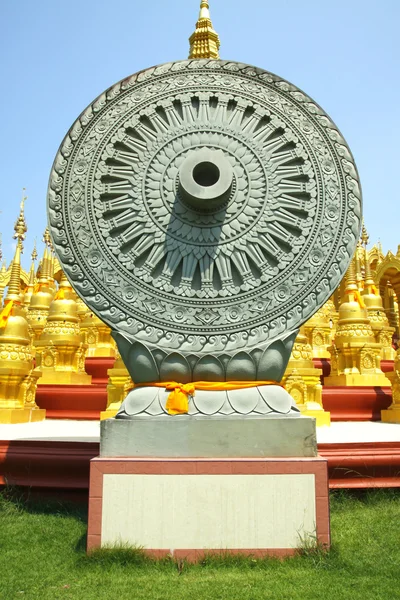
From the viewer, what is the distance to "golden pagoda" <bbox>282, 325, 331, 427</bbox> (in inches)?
340

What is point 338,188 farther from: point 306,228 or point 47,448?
point 47,448

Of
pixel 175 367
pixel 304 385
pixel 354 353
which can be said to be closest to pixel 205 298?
pixel 175 367

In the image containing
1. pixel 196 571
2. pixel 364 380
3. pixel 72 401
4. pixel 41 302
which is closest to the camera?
pixel 196 571

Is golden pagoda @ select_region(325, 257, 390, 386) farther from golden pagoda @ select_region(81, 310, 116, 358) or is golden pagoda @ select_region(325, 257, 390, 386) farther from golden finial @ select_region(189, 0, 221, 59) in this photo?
golden finial @ select_region(189, 0, 221, 59)

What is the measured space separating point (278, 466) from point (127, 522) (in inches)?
45.9

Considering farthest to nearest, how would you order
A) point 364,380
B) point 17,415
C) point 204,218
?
point 364,380 → point 17,415 → point 204,218

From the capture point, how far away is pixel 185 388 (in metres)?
4.38

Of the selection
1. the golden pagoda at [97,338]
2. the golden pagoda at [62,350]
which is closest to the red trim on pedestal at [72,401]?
the golden pagoda at [62,350]

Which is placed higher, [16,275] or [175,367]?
[16,275]

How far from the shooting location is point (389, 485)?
210 inches

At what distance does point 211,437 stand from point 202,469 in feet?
0.89

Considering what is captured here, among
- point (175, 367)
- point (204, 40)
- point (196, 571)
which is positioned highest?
point (204, 40)

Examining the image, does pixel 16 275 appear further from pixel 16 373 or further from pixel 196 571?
pixel 196 571

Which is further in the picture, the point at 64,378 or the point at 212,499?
the point at 64,378
